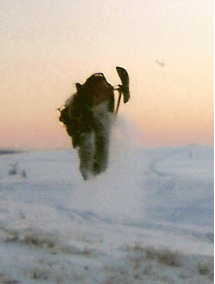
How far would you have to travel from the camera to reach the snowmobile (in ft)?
5.55

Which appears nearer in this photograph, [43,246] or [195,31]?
[43,246]

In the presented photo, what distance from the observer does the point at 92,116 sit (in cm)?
→ 170

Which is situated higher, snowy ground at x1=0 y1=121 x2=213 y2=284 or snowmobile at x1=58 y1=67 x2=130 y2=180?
snowmobile at x1=58 y1=67 x2=130 y2=180

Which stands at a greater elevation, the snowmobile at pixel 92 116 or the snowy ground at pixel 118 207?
the snowmobile at pixel 92 116

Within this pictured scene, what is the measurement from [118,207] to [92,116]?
0.96 feet

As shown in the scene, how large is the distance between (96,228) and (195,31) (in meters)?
0.69

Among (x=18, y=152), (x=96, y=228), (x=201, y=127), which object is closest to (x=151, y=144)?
(x=201, y=127)

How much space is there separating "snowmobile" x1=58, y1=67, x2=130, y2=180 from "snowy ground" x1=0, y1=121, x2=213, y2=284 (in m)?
0.04

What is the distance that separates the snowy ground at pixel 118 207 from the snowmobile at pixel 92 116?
0.12ft

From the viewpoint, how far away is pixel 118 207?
5.71ft

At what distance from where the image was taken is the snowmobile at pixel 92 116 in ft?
5.55

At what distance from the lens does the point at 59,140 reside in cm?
171

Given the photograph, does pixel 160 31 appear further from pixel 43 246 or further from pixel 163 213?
pixel 43 246

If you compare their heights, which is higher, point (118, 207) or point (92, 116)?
point (92, 116)
